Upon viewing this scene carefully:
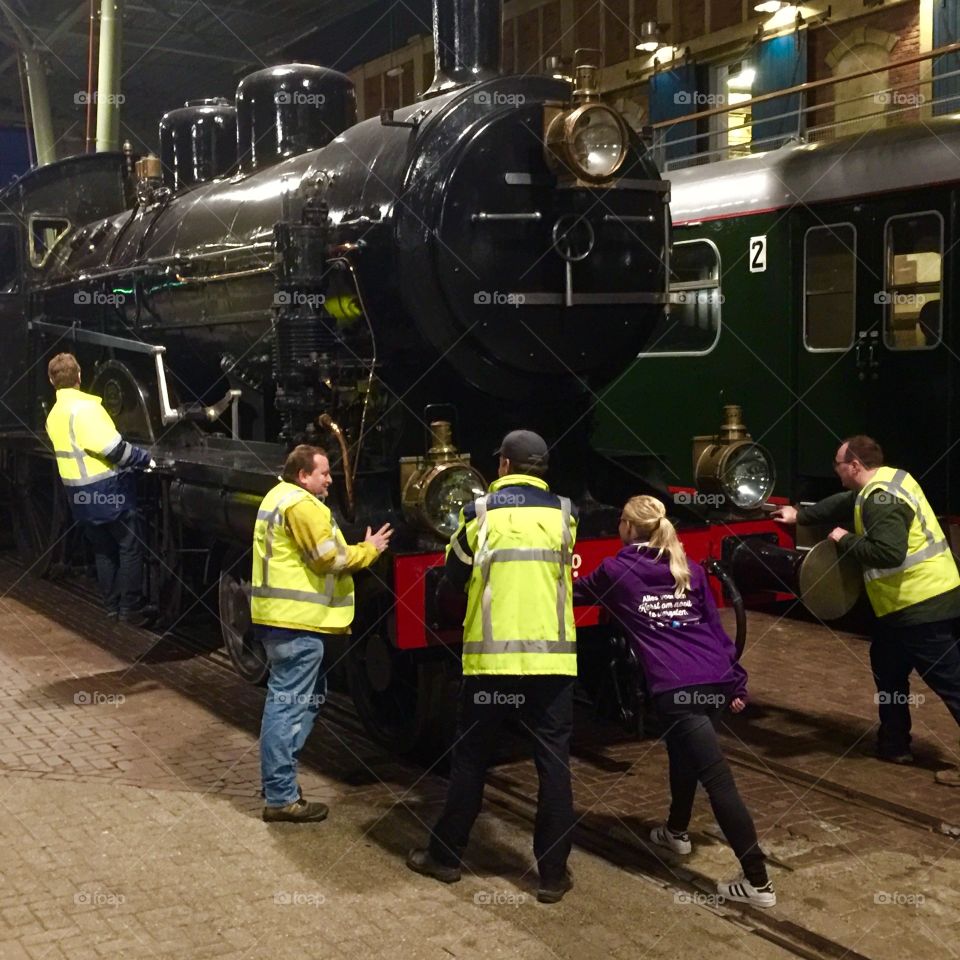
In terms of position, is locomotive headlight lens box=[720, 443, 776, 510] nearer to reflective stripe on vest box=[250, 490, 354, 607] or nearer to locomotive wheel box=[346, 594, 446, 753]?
locomotive wheel box=[346, 594, 446, 753]

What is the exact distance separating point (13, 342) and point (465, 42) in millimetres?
5574

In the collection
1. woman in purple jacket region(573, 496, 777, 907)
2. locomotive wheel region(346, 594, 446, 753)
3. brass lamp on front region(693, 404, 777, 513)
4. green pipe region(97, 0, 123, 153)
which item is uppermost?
green pipe region(97, 0, 123, 153)

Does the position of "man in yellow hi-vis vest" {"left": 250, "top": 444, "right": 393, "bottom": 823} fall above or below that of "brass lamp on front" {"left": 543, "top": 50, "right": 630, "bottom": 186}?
below

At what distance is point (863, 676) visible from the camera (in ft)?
24.6

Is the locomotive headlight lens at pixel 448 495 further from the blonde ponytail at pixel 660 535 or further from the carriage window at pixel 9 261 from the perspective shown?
the carriage window at pixel 9 261

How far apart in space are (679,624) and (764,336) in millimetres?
5185

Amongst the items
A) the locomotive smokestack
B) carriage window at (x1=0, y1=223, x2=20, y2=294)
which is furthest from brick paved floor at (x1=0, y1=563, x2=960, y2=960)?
carriage window at (x1=0, y1=223, x2=20, y2=294)

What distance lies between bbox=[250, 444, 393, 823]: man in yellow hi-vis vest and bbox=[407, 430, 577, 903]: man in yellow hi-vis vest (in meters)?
0.71

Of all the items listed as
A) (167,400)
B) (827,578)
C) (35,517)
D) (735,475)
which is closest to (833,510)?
(827,578)

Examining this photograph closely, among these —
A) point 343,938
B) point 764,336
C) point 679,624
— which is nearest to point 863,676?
point 764,336

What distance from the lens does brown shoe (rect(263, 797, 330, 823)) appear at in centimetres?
509

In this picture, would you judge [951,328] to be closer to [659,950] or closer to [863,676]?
[863,676]

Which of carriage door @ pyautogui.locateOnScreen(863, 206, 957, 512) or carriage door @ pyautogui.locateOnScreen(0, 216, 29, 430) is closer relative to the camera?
carriage door @ pyautogui.locateOnScreen(863, 206, 957, 512)

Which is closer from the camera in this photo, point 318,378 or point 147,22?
point 318,378
